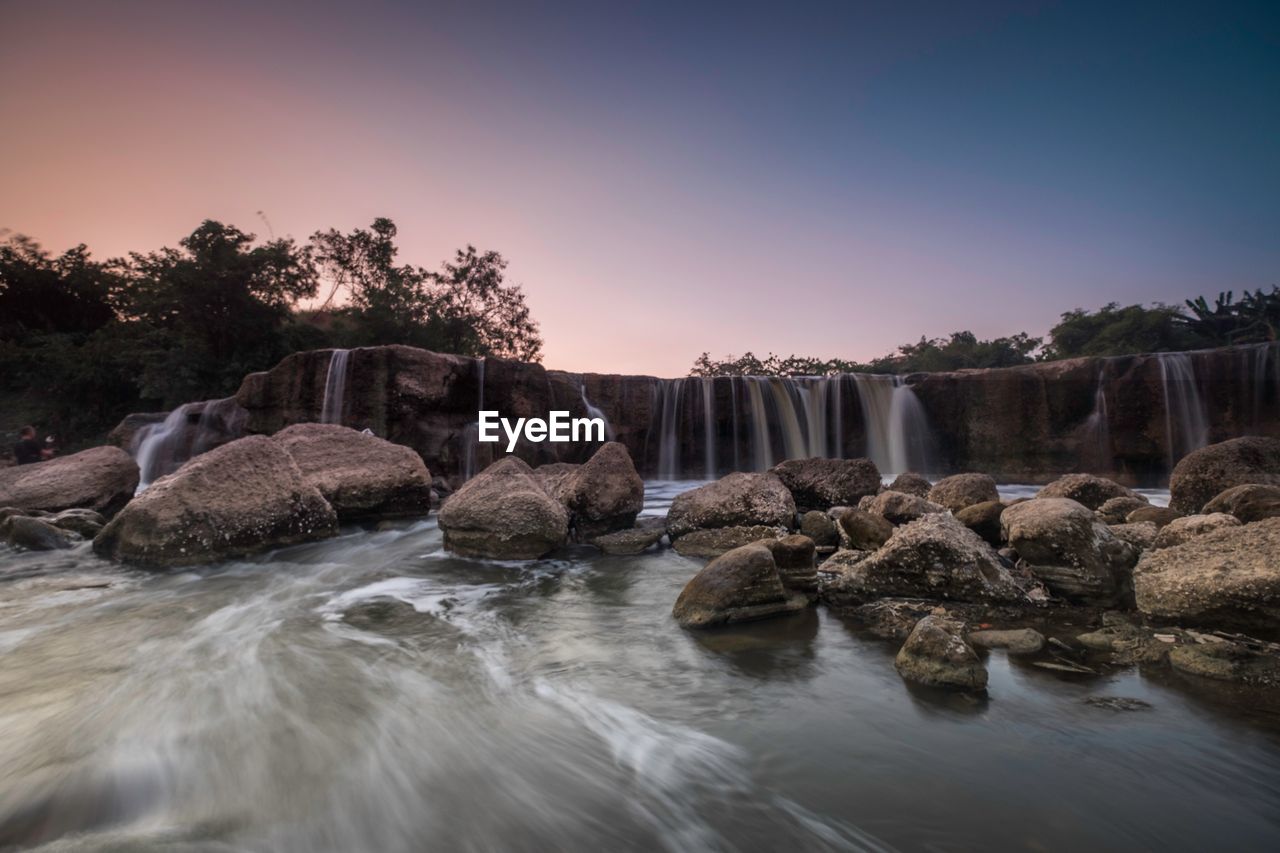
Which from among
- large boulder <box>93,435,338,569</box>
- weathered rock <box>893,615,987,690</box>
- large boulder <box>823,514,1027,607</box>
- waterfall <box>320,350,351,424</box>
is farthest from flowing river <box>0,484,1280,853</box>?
waterfall <box>320,350,351,424</box>

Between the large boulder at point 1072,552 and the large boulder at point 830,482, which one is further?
the large boulder at point 830,482

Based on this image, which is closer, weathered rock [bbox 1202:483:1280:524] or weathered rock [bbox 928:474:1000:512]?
weathered rock [bbox 1202:483:1280:524]

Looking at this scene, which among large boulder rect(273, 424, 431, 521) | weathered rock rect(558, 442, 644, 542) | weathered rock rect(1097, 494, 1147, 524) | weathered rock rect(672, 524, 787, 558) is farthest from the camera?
large boulder rect(273, 424, 431, 521)

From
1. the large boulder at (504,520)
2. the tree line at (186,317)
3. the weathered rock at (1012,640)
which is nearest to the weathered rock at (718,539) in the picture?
the large boulder at (504,520)

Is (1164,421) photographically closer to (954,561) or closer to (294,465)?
(954,561)

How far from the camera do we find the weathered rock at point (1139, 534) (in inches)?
232

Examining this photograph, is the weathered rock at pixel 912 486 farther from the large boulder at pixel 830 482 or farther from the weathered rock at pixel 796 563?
the weathered rock at pixel 796 563

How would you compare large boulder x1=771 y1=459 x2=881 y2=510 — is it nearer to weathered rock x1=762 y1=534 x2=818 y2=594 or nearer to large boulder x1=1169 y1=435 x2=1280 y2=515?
large boulder x1=1169 y1=435 x2=1280 y2=515

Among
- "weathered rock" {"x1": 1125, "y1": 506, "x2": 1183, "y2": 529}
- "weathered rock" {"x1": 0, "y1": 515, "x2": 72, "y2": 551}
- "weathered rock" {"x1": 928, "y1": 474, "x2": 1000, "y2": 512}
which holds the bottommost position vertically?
"weathered rock" {"x1": 0, "y1": 515, "x2": 72, "y2": 551}

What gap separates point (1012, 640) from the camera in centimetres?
407

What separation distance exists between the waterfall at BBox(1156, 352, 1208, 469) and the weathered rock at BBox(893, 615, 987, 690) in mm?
18817

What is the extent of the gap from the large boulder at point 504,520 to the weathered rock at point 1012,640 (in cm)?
485

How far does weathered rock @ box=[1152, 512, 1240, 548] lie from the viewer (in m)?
5.33

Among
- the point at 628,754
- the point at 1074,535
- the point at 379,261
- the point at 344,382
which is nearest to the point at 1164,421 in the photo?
the point at 1074,535
